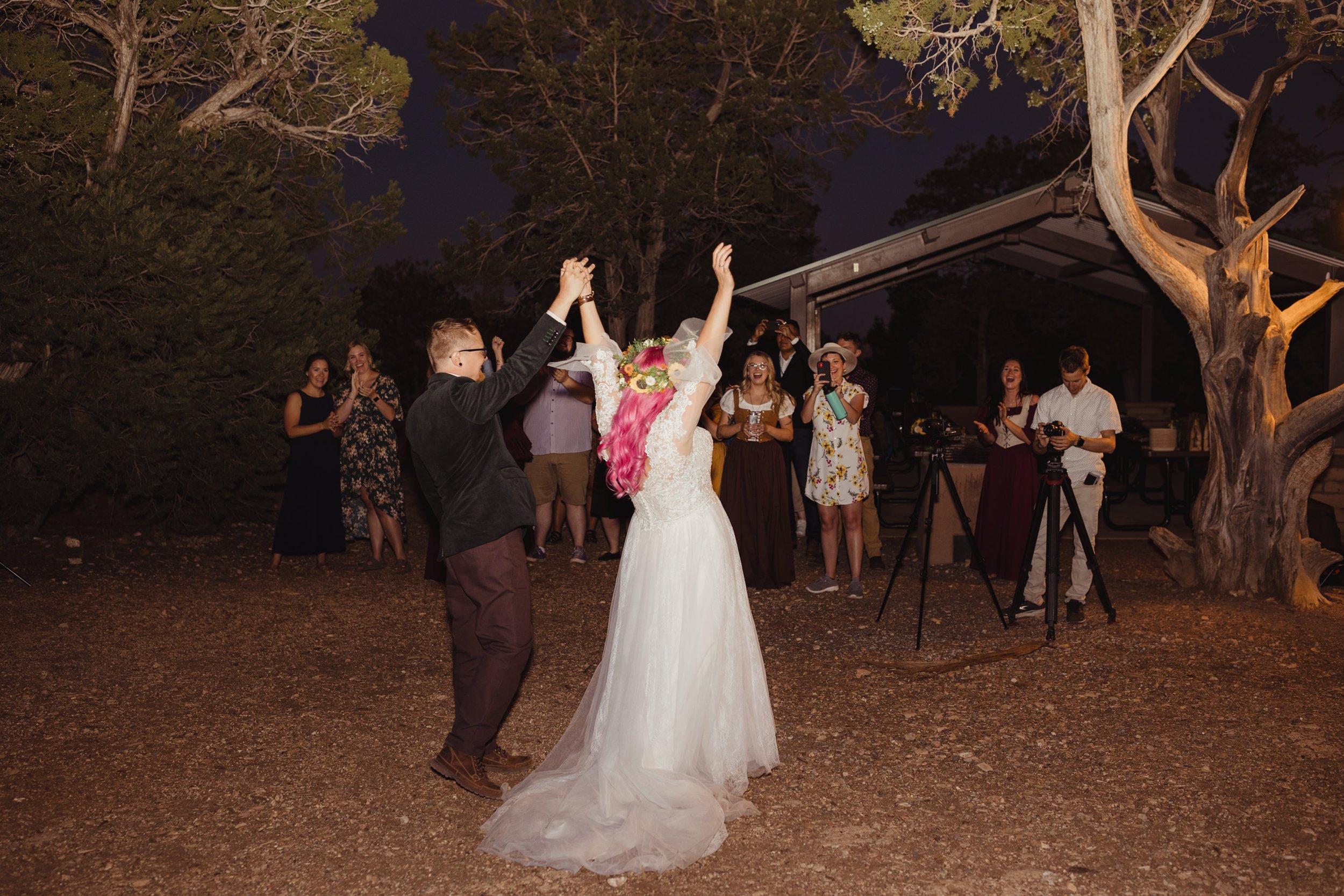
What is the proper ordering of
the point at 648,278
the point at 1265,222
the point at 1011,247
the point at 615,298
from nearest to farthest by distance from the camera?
the point at 1265,222
the point at 1011,247
the point at 615,298
the point at 648,278

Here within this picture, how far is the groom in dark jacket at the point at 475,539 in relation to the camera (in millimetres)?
3887

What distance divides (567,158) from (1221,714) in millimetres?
16324

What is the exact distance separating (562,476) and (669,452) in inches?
194

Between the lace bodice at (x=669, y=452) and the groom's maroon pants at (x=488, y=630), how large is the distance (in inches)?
23.0

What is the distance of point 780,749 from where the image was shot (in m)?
4.55

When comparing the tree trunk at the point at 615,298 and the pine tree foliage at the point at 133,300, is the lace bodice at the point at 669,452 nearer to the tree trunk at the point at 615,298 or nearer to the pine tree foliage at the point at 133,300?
the pine tree foliage at the point at 133,300

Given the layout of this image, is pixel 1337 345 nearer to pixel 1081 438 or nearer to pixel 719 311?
pixel 1081 438

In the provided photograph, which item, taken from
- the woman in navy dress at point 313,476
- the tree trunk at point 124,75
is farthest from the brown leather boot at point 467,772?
the tree trunk at point 124,75

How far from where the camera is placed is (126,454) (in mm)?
9219

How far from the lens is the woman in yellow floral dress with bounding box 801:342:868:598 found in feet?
24.7

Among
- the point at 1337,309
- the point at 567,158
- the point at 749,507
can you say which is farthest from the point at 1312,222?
the point at 749,507

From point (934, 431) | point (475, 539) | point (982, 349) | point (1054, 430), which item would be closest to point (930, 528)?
point (934, 431)

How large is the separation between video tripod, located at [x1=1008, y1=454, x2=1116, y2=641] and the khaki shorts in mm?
3853

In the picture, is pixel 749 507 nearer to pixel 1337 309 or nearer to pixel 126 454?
pixel 126 454
